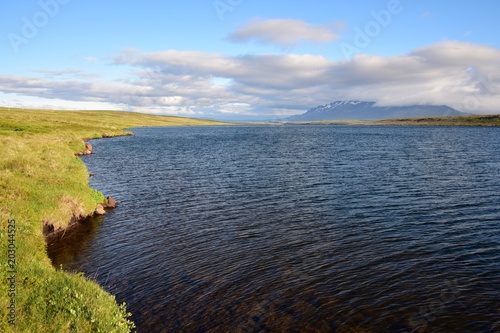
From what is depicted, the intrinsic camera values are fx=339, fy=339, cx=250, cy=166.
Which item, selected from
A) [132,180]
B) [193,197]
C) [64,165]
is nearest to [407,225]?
[193,197]

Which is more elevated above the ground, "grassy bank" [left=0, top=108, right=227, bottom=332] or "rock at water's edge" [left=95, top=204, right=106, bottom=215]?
"grassy bank" [left=0, top=108, right=227, bottom=332]

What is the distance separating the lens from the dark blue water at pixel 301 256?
1692 centimetres

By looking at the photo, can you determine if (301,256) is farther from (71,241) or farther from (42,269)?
(71,241)

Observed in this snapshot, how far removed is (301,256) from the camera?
77.5 ft

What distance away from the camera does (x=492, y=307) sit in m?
17.1

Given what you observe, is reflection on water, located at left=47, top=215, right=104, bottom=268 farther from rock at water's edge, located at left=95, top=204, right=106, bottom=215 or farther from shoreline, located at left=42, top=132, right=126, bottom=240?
rock at water's edge, located at left=95, top=204, right=106, bottom=215

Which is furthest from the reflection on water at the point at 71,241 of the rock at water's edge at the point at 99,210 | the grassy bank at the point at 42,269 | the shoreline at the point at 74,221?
the rock at water's edge at the point at 99,210

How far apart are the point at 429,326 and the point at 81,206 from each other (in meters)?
29.6

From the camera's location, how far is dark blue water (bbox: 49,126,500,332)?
55.5 feet

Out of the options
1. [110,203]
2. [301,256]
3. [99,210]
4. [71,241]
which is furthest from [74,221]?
[301,256]

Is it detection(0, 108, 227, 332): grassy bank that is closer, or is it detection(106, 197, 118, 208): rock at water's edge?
Answer: detection(0, 108, 227, 332): grassy bank

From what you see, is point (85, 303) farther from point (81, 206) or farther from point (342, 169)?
point (342, 169)

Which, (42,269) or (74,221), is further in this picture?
(74,221)

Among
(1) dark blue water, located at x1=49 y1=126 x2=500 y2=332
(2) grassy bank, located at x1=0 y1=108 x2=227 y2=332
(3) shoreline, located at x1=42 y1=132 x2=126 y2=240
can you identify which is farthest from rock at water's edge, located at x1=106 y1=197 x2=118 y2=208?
(1) dark blue water, located at x1=49 y1=126 x2=500 y2=332
